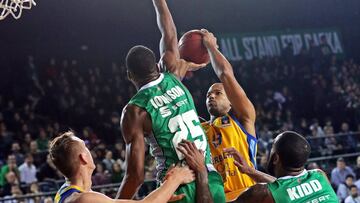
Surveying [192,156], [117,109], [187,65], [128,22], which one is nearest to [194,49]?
[187,65]

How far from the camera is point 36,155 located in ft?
36.7

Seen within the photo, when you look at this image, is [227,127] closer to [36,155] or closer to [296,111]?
[36,155]

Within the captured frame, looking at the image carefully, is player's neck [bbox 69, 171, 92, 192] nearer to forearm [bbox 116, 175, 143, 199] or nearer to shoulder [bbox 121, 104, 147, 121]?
forearm [bbox 116, 175, 143, 199]

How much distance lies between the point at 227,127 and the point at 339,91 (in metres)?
12.8

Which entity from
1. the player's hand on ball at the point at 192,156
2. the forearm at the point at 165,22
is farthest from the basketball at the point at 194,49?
the player's hand on ball at the point at 192,156

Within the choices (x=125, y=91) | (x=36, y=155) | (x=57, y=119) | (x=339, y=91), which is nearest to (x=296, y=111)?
(x=339, y=91)

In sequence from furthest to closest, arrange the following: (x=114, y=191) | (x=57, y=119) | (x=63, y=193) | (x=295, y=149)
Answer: (x=57, y=119) < (x=114, y=191) < (x=295, y=149) < (x=63, y=193)

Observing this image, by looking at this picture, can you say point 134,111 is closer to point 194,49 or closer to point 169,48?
point 169,48

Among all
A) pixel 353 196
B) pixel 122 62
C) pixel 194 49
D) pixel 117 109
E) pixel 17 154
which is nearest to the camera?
pixel 194 49

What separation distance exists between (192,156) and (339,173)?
8163 millimetres

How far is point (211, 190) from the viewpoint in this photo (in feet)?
13.7

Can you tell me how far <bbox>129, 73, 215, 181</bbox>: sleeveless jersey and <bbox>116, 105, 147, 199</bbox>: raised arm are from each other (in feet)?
0.26

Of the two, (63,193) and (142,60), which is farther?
(142,60)

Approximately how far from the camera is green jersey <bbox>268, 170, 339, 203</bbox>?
397cm
